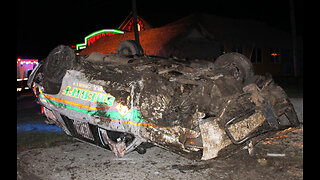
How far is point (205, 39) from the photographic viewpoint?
60.6ft

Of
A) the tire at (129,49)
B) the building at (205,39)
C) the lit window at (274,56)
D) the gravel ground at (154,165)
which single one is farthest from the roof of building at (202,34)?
the gravel ground at (154,165)

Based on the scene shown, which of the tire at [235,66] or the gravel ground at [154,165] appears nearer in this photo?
the gravel ground at [154,165]

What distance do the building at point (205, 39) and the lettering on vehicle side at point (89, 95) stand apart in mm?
13198

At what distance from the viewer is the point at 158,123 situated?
3.58 m

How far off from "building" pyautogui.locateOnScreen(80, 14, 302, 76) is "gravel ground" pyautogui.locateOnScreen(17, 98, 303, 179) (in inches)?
505

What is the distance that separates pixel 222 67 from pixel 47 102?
3.02 metres

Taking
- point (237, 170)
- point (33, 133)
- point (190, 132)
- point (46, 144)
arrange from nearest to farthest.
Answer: point (190, 132), point (237, 170), point (46, 144), point (33, 133)

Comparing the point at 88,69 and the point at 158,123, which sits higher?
the point at 88,69

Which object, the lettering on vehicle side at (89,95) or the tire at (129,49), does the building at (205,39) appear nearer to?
the tire at (129,49)

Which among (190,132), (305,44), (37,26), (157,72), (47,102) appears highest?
(37,26)

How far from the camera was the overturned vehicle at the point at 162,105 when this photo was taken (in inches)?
138

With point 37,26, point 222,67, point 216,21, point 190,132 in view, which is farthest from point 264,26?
point 37,26

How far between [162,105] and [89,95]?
1.12m

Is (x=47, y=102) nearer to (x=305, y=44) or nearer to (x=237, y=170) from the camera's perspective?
(x=237, y=170)
